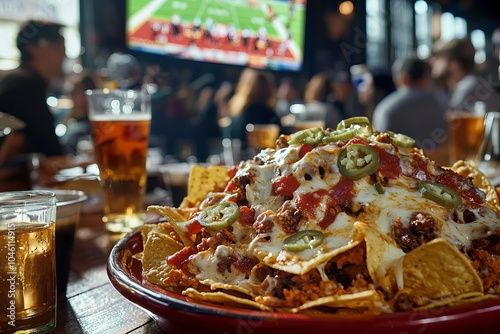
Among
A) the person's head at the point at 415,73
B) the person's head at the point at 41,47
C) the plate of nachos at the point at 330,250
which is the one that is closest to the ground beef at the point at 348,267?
the plate of nachos at the point at 330,250

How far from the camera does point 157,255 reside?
1233mm

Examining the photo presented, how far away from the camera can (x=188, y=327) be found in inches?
36.9

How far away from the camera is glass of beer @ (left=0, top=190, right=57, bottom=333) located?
3.43ft

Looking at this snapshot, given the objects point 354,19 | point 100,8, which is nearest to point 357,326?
point 100,8

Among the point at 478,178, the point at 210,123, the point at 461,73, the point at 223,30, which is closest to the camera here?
the point at 478,178

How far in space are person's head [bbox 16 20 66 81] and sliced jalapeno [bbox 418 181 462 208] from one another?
5.10 meters

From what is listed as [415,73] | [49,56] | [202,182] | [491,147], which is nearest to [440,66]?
[415,73]

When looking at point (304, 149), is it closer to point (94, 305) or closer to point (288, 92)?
point (94, 305)

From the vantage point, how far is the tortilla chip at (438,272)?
970mm

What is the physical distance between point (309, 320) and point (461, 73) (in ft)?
22.2

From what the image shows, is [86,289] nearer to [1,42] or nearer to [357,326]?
[357,326]

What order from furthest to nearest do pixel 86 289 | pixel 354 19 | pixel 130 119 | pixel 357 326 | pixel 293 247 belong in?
pixel 354 19 < pixel 130 119 < pixel 86 289 < pixel 293 247 < pixel 357 326

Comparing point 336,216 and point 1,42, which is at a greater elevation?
point 1,42

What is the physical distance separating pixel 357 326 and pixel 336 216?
1.08 feet
